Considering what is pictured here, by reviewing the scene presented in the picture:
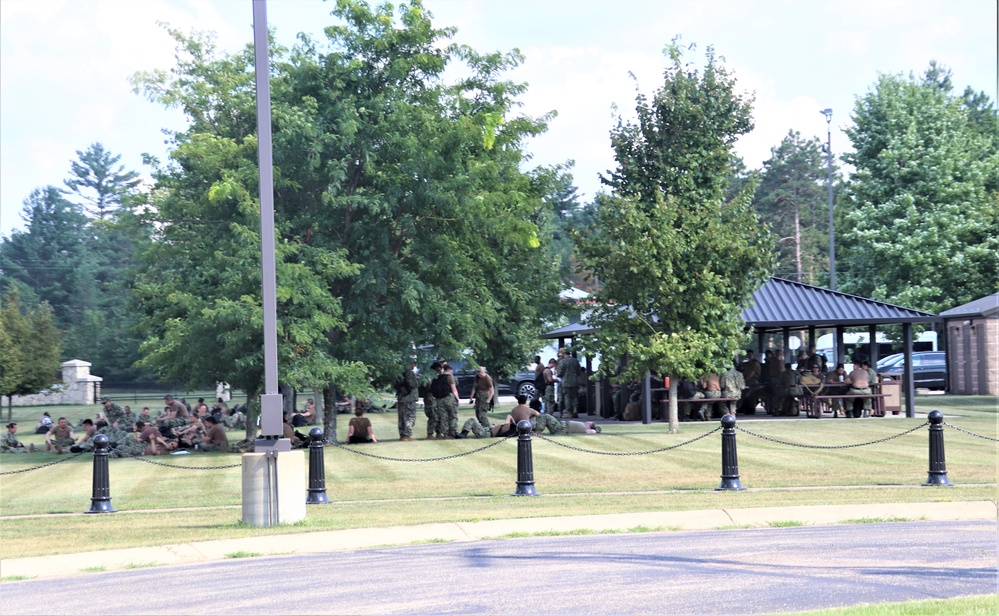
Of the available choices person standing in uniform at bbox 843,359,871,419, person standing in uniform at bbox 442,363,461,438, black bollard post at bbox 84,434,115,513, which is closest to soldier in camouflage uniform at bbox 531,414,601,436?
person standing in uniform at bbox 442,363,461,438

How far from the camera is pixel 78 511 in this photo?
52.1ft

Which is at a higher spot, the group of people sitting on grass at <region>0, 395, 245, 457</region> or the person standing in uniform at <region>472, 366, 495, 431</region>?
the person standing in uniform at <region>472, 366, 495, 431</region>

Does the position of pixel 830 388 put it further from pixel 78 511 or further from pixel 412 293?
pixel 78 511

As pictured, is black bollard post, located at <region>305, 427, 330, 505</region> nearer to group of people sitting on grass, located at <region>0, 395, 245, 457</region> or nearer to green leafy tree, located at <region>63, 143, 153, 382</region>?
Result: group of people sitting on grass, located at <region>0, 395, 245, 457</region>

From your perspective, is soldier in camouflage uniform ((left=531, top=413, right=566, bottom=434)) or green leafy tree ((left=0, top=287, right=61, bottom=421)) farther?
green leafy tree ((left=0, top=287, right=61, bottom=421))

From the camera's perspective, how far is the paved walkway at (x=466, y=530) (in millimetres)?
11344

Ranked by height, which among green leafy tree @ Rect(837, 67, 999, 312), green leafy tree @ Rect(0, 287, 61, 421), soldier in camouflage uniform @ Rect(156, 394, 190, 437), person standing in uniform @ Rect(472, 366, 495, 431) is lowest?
soldier in camouflage uniform @ Rect(156, 394, 190, 437)

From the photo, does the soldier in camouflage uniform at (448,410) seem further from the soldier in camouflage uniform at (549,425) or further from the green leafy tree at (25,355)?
the green leafy tree at (25,355)

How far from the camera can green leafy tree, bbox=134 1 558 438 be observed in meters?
25.0

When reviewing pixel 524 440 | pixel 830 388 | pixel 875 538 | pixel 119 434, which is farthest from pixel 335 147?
pixel 875 538

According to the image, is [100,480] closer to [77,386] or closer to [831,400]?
[831,400]

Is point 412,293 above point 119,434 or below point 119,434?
above

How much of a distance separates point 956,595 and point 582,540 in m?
4.24

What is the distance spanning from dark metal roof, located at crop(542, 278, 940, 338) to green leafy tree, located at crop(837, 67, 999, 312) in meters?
14.3
